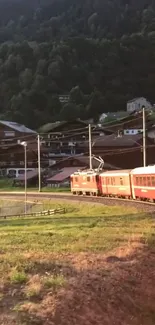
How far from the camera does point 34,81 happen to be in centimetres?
14488

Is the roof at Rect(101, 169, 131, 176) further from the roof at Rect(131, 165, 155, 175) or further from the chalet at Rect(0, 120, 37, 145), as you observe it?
the chalet at Rect(0, 120, 37, 145)

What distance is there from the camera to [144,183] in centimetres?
3422

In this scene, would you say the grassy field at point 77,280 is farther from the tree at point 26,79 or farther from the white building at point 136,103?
the white building at point 136,103

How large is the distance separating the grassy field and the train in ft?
59.7

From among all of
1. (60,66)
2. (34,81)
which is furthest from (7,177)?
(60,66)

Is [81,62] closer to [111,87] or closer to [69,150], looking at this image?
[111,87]

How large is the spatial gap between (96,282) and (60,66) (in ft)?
477

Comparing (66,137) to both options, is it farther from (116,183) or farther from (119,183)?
(119,183)

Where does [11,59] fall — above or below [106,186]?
above

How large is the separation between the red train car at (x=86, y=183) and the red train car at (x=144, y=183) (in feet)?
30.3

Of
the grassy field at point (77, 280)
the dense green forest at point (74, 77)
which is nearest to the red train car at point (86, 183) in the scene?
the grassy field at point (77, 280)

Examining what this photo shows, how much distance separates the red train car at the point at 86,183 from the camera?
4716 cm

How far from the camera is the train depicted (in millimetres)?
33812

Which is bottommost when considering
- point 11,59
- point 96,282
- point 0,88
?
point 96,282
